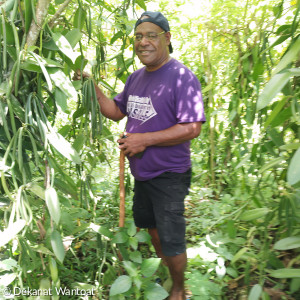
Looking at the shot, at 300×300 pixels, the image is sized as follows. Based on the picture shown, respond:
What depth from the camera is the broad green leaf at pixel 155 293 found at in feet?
4.10

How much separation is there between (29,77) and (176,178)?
0.76 m

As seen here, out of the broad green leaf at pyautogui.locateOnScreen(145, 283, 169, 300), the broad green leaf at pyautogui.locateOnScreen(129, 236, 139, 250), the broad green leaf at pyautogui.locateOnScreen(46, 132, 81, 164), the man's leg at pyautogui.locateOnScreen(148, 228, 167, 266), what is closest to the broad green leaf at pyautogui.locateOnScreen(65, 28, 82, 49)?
the broad green leaf at pyautogui.locateOnScreen(46, 132, 81, 164)

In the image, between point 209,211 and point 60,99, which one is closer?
point 60,99

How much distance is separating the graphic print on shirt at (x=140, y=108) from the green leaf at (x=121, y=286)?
0.67 meters

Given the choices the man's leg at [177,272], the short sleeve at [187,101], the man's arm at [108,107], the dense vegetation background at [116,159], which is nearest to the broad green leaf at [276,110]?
the dense vegetation background at [116,159]

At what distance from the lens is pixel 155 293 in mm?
1264

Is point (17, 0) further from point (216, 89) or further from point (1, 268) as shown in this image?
point (216, 89)

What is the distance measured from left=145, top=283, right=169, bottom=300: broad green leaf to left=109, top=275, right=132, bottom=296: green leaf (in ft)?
0.25

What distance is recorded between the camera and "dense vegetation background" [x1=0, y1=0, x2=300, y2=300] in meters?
1.01

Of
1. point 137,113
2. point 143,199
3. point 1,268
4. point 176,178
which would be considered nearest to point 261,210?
point 176,178

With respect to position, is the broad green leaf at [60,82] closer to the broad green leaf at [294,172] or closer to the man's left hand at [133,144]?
the man's left hand at [133,144]

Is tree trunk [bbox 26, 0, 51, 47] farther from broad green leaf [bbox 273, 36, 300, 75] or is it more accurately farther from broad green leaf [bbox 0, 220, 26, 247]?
broad green leaf [bbox 273, 36, 300, 75]

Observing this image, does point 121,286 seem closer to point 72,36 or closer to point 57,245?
point 57,245

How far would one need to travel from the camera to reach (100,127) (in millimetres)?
1438
